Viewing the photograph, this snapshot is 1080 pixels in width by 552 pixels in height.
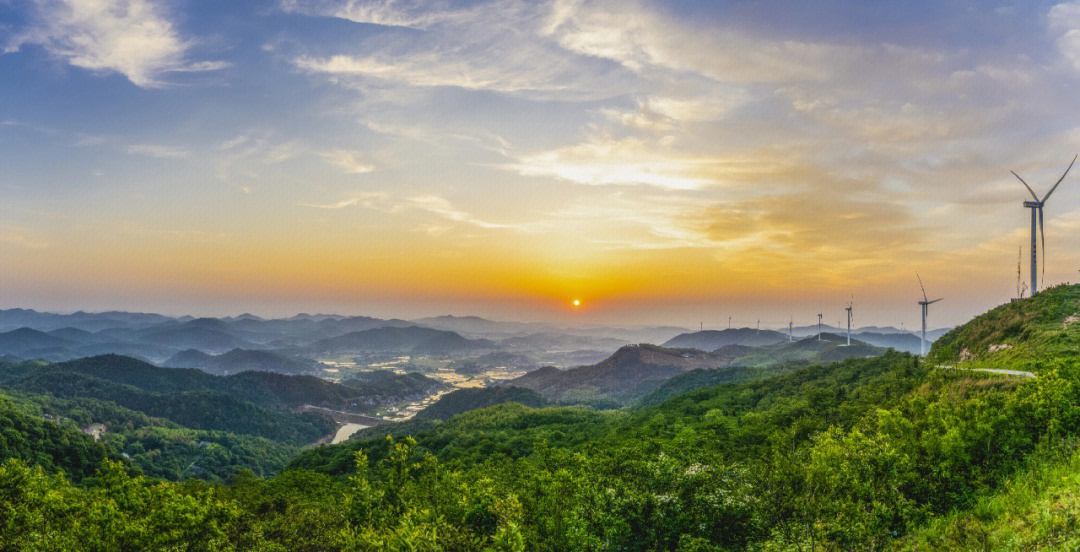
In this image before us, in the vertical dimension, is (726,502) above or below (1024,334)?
below

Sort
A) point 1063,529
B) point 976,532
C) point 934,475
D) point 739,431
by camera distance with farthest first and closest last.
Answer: point 739,431
point 934,475
point 976,532
point 1063,529

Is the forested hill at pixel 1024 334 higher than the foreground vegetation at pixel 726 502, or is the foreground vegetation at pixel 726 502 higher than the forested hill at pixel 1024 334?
the forested hill at pixel 1024 334

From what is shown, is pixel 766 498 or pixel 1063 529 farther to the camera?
pixel 766 498

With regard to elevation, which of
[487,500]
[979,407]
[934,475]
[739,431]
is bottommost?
[739,431]

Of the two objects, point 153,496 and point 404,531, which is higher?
point 404,531

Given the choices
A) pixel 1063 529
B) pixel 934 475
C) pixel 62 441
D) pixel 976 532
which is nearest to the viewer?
pixel 1063 529

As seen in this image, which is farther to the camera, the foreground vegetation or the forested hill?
the forested hill

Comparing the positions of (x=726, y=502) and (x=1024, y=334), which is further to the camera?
(x=1024, y=334)

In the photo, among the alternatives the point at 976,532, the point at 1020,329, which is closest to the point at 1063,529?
the point at 976,532

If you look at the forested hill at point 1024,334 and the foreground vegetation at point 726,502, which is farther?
the forested hill at point 1024,334

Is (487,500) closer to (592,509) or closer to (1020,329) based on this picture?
(592,509)

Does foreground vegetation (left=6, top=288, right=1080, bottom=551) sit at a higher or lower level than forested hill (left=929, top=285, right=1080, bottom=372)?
lower
